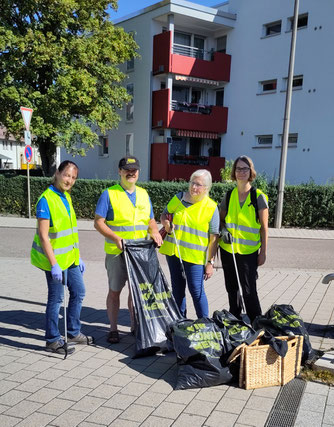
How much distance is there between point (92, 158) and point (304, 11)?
1599cm

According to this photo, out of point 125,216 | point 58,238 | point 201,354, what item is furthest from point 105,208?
point 201,354

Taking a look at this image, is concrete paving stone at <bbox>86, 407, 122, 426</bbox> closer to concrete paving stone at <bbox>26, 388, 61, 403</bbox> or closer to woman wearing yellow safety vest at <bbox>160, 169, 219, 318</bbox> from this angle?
concrete paving stone at <bbox>26, 388, 61, 403</bbox>

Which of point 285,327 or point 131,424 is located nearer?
point 131,424

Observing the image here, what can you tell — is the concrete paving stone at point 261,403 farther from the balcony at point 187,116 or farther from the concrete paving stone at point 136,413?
the balcony at point 187,116

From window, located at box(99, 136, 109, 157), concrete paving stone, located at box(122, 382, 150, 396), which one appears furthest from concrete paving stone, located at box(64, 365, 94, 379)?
window, located at box(99, 136, 109, 157)

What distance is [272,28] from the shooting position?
22797 mm

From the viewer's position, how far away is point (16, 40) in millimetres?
17234

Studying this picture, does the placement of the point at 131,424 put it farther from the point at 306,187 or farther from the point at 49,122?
the point at 49,122

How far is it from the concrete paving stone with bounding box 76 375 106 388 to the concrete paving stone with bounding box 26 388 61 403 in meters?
0.21

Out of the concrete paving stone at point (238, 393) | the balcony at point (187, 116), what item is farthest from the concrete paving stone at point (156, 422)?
the balcony at point (187, 116)

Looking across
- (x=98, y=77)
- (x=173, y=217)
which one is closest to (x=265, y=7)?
(x=98, y=77)

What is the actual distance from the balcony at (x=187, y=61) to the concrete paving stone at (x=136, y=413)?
21.4 metres

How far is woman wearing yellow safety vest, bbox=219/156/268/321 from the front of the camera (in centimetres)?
420

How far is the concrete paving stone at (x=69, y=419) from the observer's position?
9.52 ft
